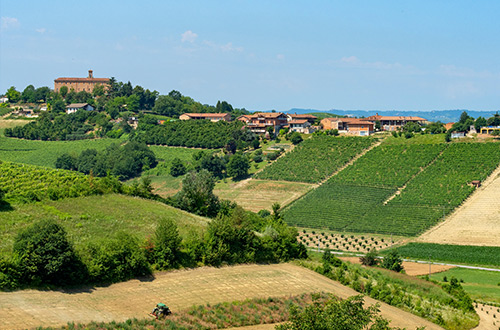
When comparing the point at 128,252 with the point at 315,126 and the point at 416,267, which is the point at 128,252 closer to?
the point at 416,267

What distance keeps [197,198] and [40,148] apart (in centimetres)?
7836

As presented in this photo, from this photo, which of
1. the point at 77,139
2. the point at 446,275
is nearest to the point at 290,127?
the point at 77,139

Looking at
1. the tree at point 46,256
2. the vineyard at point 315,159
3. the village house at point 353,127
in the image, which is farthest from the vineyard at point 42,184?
the village house at point 353,127

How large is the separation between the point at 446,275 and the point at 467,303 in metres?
12.1

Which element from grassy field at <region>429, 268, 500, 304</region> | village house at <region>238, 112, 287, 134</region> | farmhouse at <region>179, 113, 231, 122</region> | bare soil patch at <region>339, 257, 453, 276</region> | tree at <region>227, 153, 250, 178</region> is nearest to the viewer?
grassy field at <region>429, 268, 500, 304</region>

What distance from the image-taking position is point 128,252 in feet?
124

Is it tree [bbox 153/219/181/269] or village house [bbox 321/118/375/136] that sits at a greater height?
village house [bbox 321/118/375/136]

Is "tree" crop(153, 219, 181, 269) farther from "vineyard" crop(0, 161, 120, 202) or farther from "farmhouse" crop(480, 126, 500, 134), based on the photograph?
"farmhouse" crop(480, 126, 500, 134)

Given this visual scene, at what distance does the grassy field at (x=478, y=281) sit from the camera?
46.2 meters

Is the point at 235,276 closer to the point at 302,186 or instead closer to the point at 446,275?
the point at 446,275

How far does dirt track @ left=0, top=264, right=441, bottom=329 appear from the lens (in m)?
30.0

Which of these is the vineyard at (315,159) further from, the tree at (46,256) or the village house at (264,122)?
the tree at (46,256)

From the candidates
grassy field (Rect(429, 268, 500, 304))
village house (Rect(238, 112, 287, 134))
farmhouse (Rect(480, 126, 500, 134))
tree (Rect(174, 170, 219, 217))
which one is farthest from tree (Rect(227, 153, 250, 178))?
grassy field (Rect(429, 268, 500, 304))

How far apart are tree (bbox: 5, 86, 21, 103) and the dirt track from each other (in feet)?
491
